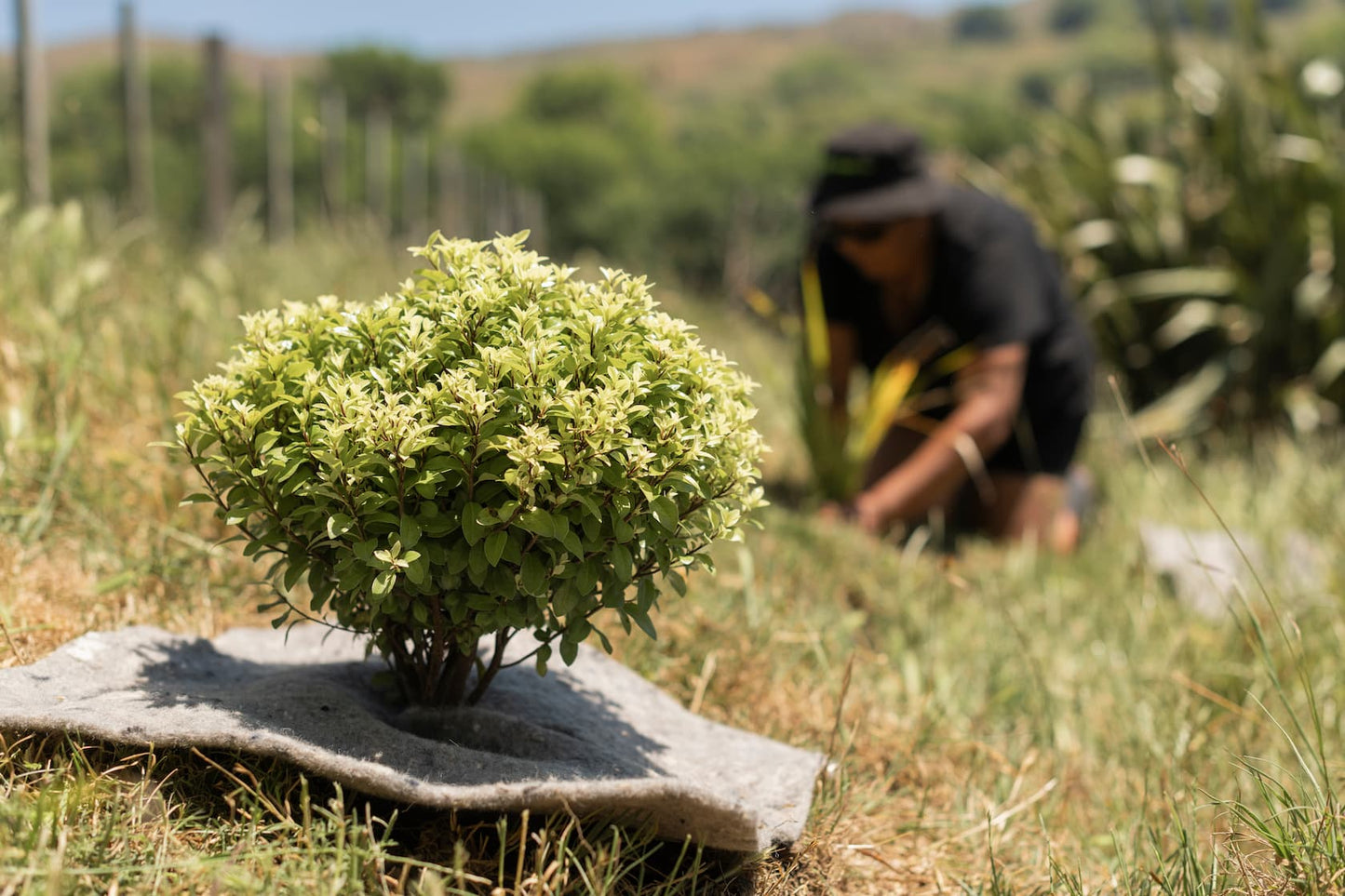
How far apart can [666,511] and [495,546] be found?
8.6 inches

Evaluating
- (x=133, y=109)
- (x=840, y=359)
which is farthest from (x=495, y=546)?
(x=133, y=109)

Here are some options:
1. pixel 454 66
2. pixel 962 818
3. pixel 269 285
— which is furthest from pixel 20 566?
pixel 454 66

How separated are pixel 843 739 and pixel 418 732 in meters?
0.79

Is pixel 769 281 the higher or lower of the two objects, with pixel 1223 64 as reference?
lower

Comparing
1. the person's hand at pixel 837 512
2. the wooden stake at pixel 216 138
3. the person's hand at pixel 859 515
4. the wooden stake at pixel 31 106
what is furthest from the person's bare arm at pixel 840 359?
the wooden stake at pixel 216 138

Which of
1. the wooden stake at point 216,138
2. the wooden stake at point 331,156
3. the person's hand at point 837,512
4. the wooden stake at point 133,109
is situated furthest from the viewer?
the wooden stake at point 331,156

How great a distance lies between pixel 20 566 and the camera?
1.91 m

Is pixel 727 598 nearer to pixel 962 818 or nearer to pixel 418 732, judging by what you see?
pixel 962 818

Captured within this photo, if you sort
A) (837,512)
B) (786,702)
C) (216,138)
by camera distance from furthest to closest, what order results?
(216,138) → (837,512) → (786,702)

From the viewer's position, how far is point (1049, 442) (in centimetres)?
405

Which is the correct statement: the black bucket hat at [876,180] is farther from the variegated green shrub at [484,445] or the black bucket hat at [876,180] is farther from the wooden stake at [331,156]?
the wooden stake at [331,156]

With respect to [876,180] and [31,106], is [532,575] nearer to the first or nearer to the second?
[876,180]

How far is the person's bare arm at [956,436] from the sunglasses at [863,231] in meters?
0.52

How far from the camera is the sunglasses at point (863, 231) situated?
347 centimetres
